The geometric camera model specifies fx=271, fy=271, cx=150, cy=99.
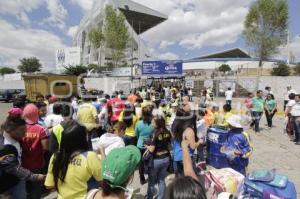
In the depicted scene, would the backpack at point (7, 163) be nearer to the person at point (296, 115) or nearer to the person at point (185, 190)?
the person at point (185, 190)

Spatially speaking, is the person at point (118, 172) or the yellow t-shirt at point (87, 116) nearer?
the person at point (118, 172)

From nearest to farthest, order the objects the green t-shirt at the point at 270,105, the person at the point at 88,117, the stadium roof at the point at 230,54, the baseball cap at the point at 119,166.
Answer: the baseball cap at the point at 119,166
the person at the point at 88,117
the green t-shirt at the point at 270,105
the stadium roof at the point at 230,54

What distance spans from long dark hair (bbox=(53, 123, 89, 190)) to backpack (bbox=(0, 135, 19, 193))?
0.65 meters

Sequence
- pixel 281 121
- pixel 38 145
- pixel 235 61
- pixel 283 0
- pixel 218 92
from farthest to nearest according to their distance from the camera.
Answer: pixel 235 61 → pixel 283 0 → pixel 218 92 → pixel 281 121 → pixel 38 145

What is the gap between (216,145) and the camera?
200 inches

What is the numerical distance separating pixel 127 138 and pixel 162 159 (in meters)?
1.69

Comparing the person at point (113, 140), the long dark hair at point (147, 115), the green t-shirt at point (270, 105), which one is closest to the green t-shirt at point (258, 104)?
the green t-shirt at point (270, 105)

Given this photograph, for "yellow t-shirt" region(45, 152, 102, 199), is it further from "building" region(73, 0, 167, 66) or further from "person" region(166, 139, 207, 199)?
"building" region(73, 0, 167, 66)

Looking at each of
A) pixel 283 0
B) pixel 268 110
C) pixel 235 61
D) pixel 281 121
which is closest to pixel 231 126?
pixel 268 110

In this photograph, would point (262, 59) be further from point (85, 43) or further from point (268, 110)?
point (85, 43)

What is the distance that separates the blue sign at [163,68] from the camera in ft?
89.6

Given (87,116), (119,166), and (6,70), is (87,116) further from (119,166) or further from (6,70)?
(6,70)

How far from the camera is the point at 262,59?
34.8 m

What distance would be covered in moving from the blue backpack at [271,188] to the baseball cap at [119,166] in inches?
51.2
